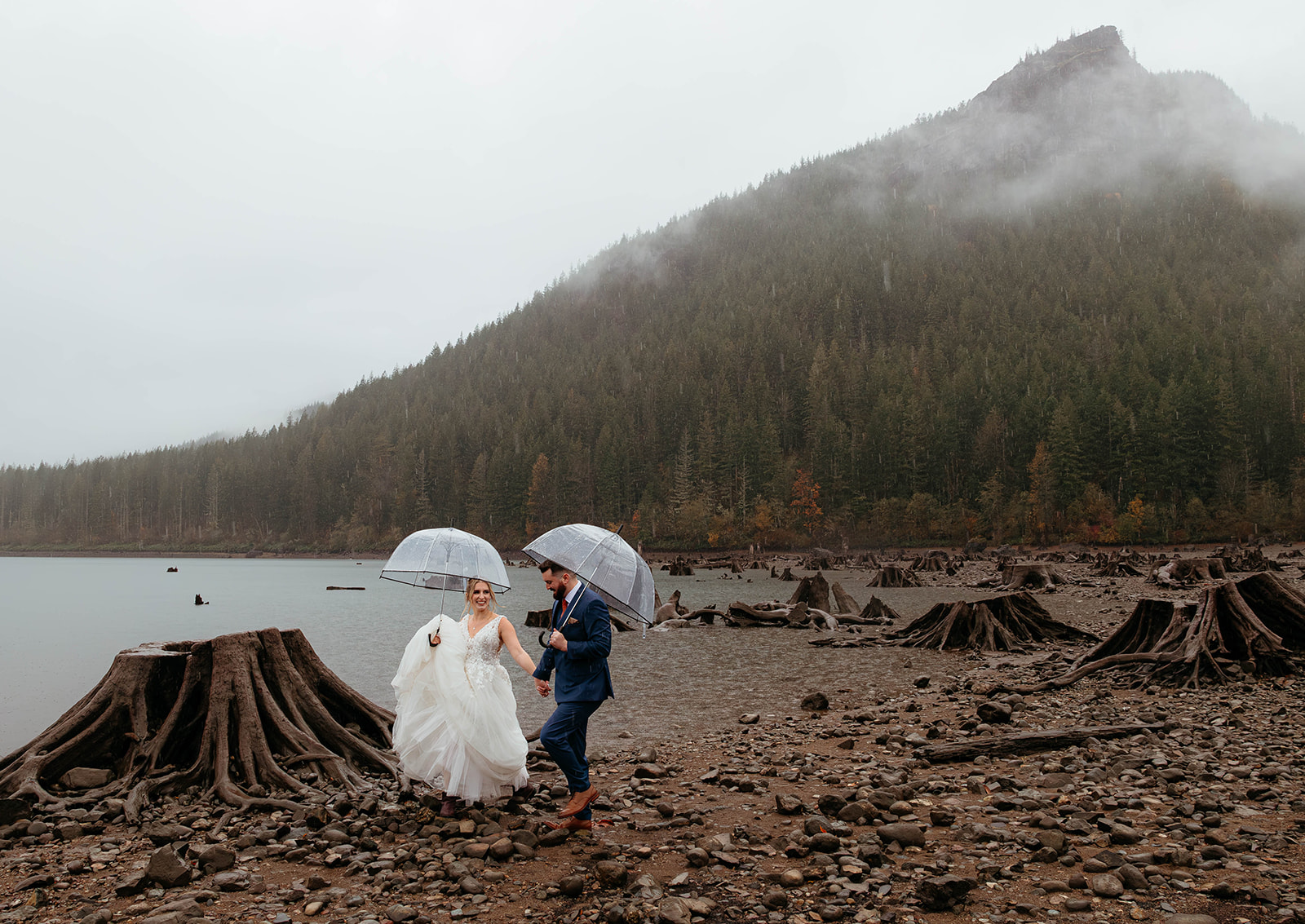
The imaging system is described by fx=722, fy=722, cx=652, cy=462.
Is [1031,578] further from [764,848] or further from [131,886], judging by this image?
[131,886]

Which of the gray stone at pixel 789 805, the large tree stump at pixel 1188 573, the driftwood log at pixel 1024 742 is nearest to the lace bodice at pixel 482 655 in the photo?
the gray stone at pixel 789 805

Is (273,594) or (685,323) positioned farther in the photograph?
(685,323)

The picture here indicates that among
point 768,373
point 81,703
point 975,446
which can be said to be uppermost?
point 768,373

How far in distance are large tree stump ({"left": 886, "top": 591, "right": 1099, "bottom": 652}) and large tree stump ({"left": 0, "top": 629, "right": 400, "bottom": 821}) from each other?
15184 mm

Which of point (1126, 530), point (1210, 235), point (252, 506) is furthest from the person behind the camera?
point (252, 506)

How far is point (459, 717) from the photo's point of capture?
6.71m

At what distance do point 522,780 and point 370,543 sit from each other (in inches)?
5626

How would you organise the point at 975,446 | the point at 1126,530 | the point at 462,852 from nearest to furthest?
1. the point at 462,852
2. the point at 1126,530
3. the point at 975,446

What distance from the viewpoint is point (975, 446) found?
9638cm

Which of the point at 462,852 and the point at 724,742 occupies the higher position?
the point at 462,852

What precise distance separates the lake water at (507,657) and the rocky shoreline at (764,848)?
4457 mm

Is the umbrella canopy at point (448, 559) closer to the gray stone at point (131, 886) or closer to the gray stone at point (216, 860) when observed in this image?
the gray stone at point (216, 860)

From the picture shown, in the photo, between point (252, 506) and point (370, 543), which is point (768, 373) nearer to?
point (370, 543)

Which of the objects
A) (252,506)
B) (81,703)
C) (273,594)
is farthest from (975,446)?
(252,506)
